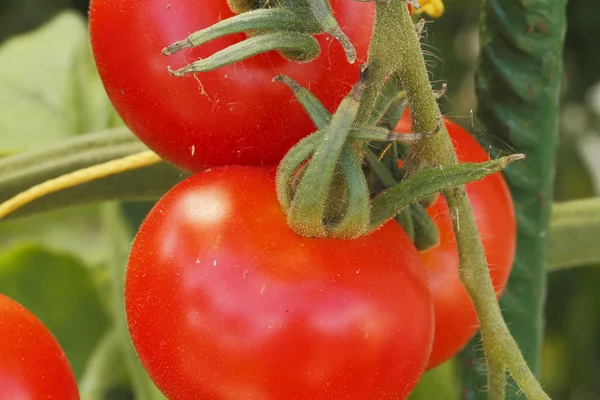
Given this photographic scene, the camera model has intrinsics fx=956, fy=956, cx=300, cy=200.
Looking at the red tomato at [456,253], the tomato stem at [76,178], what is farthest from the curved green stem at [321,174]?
the tomato stem at [76,178]

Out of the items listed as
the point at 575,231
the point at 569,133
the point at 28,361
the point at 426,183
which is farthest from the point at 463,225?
the point at 569,133

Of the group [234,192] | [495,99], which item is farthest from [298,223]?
[495,99]

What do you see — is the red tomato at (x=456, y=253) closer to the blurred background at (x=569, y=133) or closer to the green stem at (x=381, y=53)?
the green stem at (x=381, y=53)

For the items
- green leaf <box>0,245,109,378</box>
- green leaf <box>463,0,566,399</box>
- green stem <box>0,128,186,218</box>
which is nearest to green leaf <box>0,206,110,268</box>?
green leaf <box>0,245,109,378</box>

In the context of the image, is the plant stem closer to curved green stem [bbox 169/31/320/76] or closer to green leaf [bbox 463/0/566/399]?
curved green stem [bbox 169/31/320/76]

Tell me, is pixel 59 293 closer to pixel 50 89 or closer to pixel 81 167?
pixel 50 89
